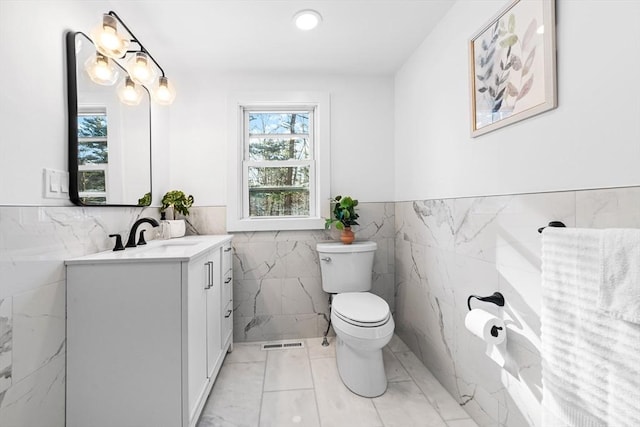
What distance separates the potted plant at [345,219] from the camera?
220 cm

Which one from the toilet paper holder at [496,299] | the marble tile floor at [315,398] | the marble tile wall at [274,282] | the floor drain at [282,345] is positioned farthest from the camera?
the marble tile wall at [274,282]

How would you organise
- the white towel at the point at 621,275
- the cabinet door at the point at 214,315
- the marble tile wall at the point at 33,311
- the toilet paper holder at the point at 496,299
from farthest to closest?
the cabinet door at the point at 214,315 → the toilet paper holder at the point at 496,299 → the marble tile wall at the point at 33,311 → the white towel at the point at 621,275

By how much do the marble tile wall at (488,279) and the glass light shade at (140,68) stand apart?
1888 millimetres

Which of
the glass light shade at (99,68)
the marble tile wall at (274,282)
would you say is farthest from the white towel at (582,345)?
the glass light shade at (99,68)

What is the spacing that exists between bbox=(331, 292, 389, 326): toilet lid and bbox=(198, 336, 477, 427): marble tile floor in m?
0.45

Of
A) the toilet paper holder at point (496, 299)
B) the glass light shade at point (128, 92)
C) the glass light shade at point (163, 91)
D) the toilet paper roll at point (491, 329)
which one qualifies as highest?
the glass light shade at point (163, 91)

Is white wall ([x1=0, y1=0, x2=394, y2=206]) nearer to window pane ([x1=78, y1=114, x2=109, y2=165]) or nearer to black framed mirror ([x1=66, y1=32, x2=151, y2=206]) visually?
black framed mirror ([x1=66, y1=32, x2=151, y2=206])

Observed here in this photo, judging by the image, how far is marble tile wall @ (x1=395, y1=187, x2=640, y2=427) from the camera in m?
0.97

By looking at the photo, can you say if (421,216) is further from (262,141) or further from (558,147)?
(262,141)

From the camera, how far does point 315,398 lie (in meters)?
1.59

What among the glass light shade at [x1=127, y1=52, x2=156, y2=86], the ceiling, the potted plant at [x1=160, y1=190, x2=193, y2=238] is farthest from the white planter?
the ceiling

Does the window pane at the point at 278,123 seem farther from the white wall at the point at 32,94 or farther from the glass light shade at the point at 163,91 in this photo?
the white wall at the point at 32,94

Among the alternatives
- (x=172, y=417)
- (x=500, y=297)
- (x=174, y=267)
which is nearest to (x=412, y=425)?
(x=500, y=297)

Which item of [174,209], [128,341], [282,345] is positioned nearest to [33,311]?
[128,341]
